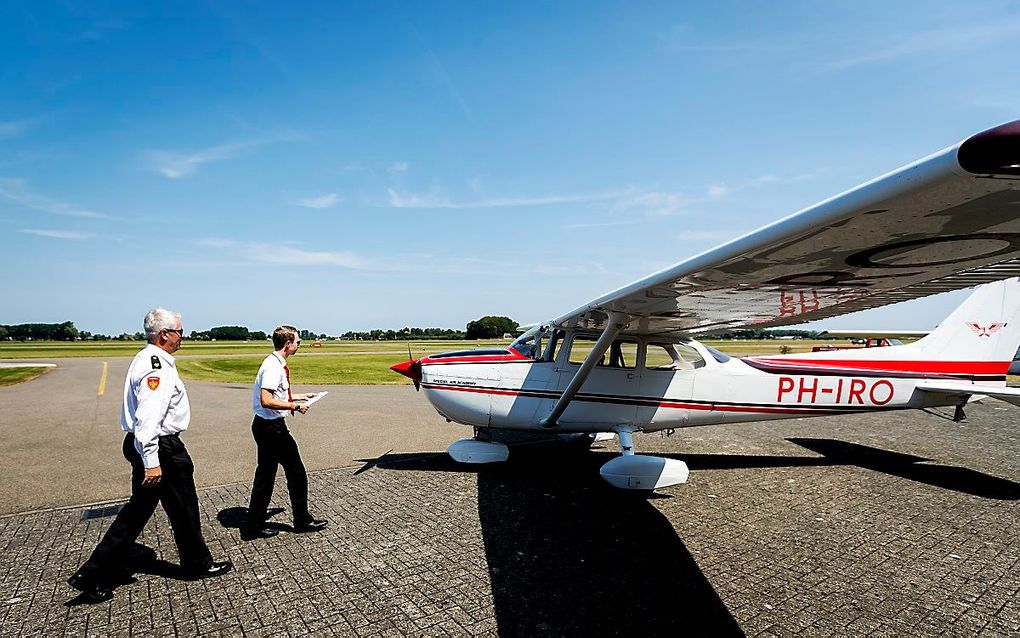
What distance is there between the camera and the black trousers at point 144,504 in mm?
3125

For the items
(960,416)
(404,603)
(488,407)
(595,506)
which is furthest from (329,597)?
(960,416)

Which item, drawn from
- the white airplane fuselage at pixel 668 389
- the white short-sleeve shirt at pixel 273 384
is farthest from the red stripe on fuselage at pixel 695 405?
the white short-sleeve shirt at pixel 273 384

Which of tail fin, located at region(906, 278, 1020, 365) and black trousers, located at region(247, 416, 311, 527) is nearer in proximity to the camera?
black trousers, located at region(247, 416, 311, 527)

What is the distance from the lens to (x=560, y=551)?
158 inches

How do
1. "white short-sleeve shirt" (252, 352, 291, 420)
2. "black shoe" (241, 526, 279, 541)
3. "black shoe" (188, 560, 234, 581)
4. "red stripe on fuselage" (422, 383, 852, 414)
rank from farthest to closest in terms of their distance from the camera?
"red stripe on fuselage" (422, 383, 852, 414), "black shoe" (241, 526, 279, 541), "white short-sleeve shirt" (252, 352, 291, 420), "black shoe" (188, 560, 234, 581)

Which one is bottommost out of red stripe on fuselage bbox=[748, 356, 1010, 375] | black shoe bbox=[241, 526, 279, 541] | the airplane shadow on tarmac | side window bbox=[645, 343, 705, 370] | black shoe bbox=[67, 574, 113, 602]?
the airplane shadow on tarmac

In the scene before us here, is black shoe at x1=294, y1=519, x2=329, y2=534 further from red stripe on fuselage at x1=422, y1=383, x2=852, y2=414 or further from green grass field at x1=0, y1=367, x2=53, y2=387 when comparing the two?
green grass field at x1=0, y1=367, x2=53, y2=387

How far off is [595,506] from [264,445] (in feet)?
10.4

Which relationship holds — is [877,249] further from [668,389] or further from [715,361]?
[715,361]

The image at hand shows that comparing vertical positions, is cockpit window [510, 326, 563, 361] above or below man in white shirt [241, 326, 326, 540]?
above

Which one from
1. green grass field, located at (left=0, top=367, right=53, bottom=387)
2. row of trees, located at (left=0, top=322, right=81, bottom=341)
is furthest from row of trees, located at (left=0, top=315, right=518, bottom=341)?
green grass field, located at (left=0, top=367, right=53, bottom=387)

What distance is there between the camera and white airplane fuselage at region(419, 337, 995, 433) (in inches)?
251

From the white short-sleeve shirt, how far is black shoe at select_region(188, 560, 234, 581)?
3.48ft

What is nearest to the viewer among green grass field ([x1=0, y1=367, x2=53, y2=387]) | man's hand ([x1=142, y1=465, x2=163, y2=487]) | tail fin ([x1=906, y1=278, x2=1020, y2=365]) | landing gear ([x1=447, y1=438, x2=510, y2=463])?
man's hand ([x1=142, y1=465, x2=163, y2=487])
